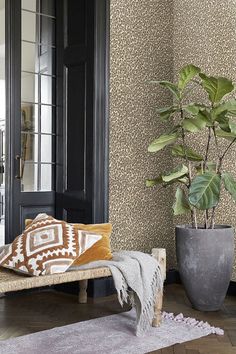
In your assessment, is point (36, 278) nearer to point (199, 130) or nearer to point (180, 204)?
point (180, 204)

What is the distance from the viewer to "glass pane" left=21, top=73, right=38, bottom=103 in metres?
3.87

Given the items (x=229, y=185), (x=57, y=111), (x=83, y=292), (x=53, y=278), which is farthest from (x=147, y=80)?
(x=53, y=278)

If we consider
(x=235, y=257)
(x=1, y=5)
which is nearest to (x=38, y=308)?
Result: (x=235, y=257)

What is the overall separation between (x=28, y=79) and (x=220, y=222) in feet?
6.13

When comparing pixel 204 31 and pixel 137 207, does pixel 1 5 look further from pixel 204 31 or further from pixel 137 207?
pixel 137 207

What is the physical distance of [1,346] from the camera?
260cm

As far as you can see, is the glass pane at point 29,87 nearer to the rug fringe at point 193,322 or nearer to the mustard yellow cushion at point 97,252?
the mustard yellow cushion at point 97,252

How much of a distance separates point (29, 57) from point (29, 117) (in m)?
0.47

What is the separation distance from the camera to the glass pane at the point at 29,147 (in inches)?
152

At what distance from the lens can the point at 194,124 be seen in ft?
10.9

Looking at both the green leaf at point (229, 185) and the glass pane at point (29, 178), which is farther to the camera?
the glass pane at point (29, 178)

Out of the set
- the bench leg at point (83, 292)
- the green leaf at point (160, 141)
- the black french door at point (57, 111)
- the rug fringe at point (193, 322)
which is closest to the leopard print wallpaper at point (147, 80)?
the black french door at point (57, 111)

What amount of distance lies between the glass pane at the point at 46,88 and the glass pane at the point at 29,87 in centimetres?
6

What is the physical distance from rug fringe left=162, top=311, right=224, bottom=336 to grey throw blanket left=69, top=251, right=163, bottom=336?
0.94 ft
